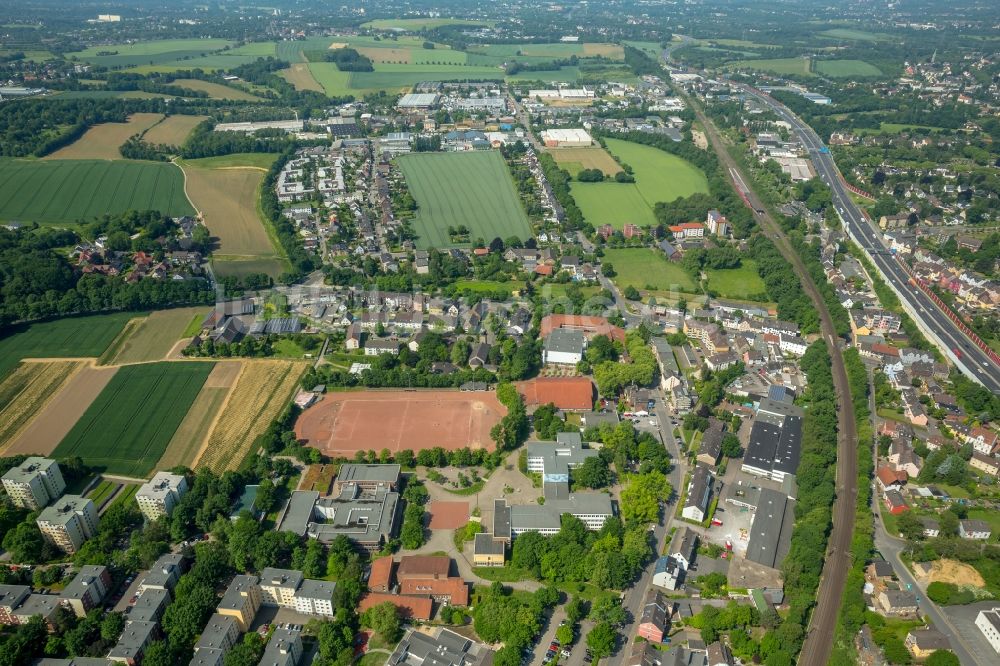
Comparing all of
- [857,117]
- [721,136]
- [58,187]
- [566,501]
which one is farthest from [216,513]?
[857,117]

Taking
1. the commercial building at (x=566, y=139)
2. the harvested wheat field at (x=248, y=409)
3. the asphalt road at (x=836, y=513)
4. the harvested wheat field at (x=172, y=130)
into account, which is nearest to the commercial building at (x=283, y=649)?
the harvested wheat field at (x=248, y=409)

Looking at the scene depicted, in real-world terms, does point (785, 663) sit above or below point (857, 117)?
below

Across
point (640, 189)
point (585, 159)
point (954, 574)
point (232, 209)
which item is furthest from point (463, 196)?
point (954, 574)

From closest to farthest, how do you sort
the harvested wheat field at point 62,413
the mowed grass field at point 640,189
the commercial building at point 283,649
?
Answer: the commercial building at point 283,649
the harvested wheat field at point 62,413
the mowed grass field at point 640,189

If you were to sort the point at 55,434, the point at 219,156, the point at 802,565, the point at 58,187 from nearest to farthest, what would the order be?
1. the point at 802,565
2. the point at 55,434
3. the point at 58,187
4. the point at 219,156

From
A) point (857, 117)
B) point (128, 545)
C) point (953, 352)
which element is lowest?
point (128, 545)

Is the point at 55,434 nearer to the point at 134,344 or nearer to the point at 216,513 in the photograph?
the point at 134,344

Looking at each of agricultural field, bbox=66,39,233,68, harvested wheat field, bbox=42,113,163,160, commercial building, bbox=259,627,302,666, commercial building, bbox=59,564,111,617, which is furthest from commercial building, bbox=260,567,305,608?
agricultural field, bbox=66,39,233,68

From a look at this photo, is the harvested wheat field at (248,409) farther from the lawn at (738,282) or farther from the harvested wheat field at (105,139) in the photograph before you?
the harvested wheat field at (105,139)
